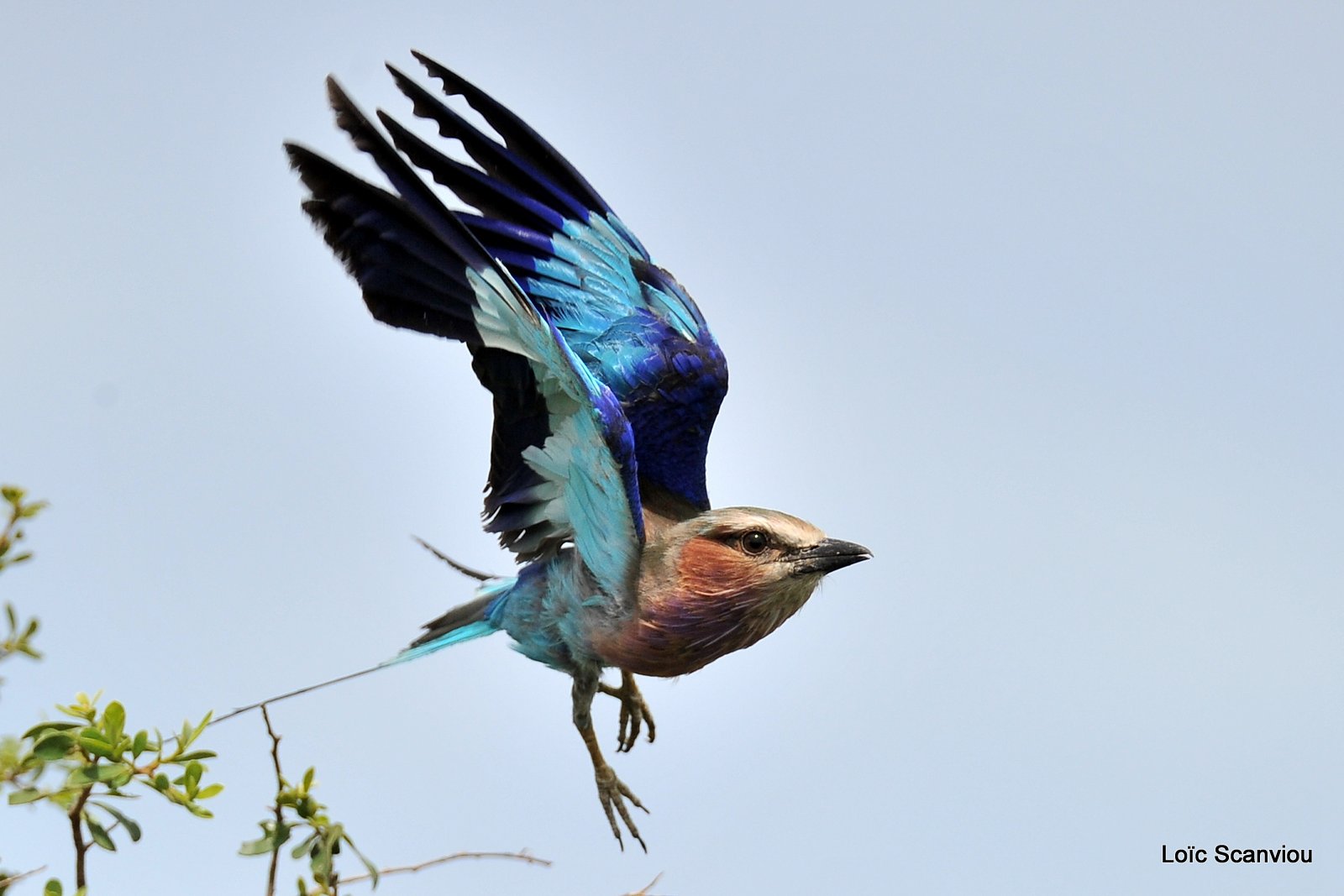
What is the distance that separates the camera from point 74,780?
3.78 meters

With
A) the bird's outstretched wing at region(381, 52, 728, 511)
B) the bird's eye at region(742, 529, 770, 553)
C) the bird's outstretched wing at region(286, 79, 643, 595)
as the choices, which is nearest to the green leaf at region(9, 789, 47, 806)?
the bird's outstretched wing at region(286, 79, 643, 595)

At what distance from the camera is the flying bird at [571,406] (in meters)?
5.14

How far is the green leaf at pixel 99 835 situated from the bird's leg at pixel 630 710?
257 centimetres

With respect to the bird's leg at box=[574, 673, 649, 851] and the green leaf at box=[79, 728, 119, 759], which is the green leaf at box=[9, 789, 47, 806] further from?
the bird's leg at box=[574, 673, 649, 851]

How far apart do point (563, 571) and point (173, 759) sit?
1.99 m

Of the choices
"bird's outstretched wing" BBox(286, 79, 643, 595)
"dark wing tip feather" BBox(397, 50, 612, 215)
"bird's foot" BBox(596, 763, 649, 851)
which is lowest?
"bird's foot" BBox(596, 763, 649, 851)

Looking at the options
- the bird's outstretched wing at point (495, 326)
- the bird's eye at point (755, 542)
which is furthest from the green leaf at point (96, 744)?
the bird's eye at point (755, 542)

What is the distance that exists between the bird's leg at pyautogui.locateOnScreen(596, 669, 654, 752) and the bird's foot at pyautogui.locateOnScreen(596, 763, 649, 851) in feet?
2.09

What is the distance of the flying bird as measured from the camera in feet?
16.9

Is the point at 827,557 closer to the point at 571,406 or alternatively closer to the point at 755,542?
the point at 755,542

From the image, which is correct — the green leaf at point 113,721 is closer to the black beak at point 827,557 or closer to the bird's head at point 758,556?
the bird's head at point 758,556

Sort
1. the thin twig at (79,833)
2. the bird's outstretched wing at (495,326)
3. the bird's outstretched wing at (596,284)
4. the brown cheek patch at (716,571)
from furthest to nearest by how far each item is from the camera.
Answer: the bird's outstretched wing at (596,284), the brown cheek patch at (716,571), the bird's outstretched wing at (495,326), the thin twig at (79,833)

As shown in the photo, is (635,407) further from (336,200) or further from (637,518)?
(336,200)

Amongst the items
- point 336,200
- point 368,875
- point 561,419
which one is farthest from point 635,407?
point 368,875
